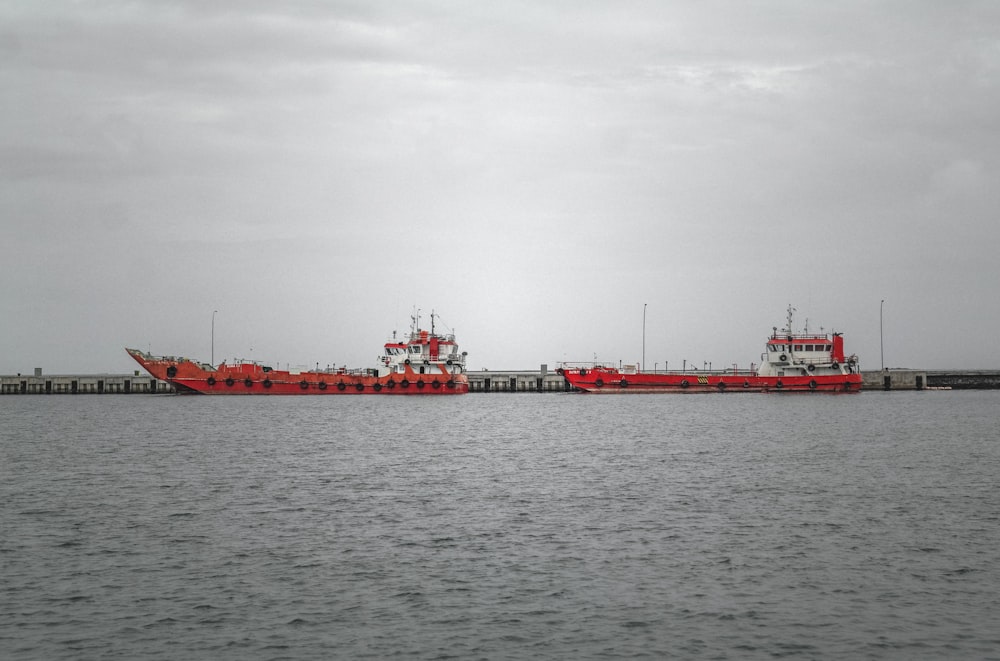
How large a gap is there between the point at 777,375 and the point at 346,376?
48373mm

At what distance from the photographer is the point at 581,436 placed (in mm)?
55250

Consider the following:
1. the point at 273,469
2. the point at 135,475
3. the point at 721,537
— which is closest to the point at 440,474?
the point at 273,469

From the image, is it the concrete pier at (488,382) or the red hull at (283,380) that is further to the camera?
the concrete pier at (488,382)

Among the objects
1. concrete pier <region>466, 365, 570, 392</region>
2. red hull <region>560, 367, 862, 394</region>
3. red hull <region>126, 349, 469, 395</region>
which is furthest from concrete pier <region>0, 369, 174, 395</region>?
red hull <region>560, 367, 862, 394</region>

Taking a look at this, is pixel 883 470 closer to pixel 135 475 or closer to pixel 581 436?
pixel 581 436

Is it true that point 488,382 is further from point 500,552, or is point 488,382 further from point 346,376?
point 500,552

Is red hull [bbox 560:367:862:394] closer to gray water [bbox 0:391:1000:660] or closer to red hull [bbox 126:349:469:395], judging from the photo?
red hull [bbox 126:349:469:395]

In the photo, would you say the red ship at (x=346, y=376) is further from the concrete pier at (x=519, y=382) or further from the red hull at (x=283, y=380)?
the concrete pier at (x=519, y=382)

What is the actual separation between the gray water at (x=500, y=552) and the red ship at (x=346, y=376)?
5480 cm

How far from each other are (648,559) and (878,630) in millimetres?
6034

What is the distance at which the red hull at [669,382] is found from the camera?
4154 inches

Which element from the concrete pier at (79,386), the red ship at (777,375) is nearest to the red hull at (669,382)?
the red ship at (777,375)

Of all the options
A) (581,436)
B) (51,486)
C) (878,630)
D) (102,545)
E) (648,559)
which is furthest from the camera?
(581,436)

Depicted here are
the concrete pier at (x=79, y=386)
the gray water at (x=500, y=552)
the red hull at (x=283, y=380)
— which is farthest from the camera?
the concrete pier at (x=79, y=386)
